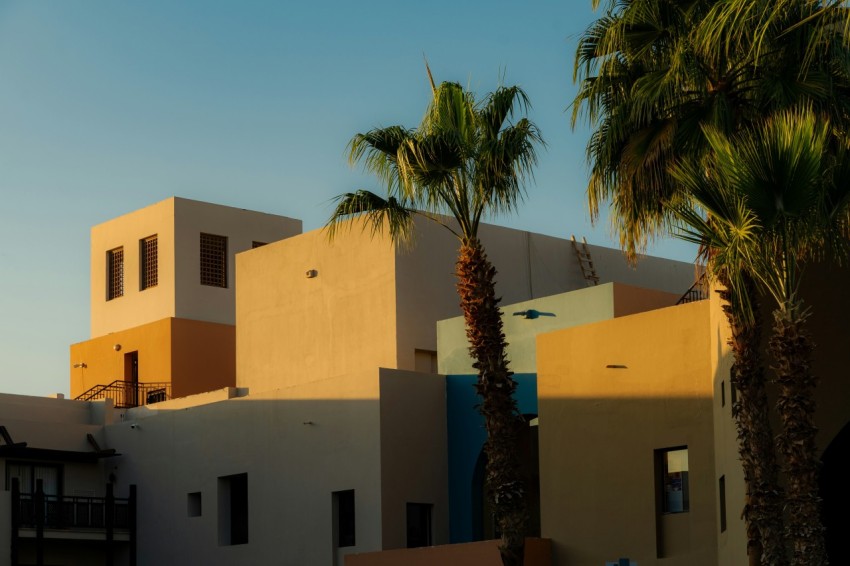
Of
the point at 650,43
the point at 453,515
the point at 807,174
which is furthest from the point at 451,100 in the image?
the point at 453,515

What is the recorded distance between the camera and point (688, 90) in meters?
19.5

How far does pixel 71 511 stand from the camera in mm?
35750

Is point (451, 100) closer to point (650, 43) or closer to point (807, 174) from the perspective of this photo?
point (650, 43)

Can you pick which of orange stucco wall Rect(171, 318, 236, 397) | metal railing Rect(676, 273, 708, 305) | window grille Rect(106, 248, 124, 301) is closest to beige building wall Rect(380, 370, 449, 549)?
metal railing Rect(676, 273, 708, 305)

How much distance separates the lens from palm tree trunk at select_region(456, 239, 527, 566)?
879 inches

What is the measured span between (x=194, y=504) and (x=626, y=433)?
14.0m

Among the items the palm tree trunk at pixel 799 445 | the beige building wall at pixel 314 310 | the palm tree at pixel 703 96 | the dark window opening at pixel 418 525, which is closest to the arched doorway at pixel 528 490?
the dark window opening at pixel 418 525

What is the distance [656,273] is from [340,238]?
11.8m

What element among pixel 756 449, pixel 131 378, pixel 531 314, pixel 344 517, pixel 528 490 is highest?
pixel 531 314

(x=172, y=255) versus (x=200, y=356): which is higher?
(x=172, y=255)

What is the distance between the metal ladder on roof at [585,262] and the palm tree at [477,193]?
17517mm

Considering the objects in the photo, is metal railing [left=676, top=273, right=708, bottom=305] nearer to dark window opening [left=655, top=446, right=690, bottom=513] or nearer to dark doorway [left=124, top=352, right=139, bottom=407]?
dark window opening [left=655, top=446, right=690, bottom=513]

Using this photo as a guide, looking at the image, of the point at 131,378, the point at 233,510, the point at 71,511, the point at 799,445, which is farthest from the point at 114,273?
the point at 799,445

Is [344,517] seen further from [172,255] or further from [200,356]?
[172,255]
